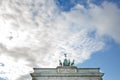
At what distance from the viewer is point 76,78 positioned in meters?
54.2

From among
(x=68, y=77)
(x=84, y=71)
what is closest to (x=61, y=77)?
(x=68, y=77)

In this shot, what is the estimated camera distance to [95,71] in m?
55.0

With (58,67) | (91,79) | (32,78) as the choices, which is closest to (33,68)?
(32,78)

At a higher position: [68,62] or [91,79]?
[68,62]

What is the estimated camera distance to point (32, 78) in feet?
179

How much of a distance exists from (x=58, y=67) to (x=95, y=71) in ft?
28.3

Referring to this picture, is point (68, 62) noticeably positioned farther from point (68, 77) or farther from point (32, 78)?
point (32, 78)

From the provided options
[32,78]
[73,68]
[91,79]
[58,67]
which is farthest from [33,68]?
[91,79]

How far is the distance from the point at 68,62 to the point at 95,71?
21.6 feet

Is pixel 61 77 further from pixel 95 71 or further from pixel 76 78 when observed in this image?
pixel 95 71

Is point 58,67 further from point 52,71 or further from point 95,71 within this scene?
point 95,71

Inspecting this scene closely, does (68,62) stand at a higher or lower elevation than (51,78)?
higher

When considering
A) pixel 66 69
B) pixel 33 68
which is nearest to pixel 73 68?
pixel 66 69

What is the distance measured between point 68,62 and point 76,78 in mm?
4208
